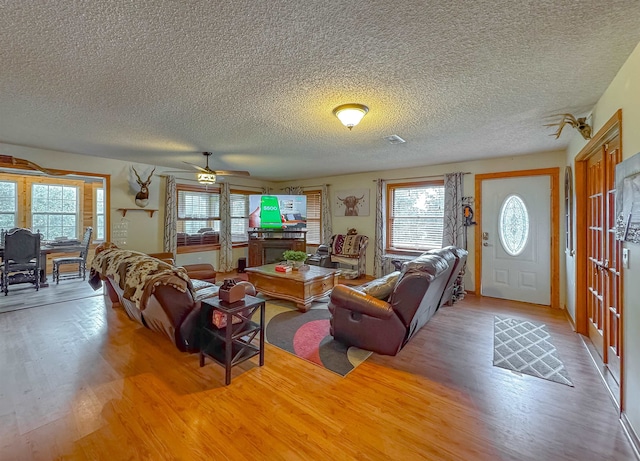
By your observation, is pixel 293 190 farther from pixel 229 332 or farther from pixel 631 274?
pixel 631 274

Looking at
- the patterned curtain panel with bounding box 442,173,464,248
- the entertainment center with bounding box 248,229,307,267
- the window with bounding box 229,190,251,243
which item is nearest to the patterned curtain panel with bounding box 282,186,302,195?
the window with bounding box 229,190,251,243

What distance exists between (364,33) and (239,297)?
6.91 feet

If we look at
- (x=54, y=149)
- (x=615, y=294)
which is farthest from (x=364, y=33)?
(x=54, y=149)

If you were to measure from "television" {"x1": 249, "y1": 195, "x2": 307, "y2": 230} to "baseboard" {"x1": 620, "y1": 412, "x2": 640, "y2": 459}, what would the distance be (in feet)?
18.8

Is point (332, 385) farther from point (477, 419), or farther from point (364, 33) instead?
point (364, 33)

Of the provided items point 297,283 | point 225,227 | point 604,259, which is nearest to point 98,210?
point 225,227

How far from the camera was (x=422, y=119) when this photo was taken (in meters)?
3.10

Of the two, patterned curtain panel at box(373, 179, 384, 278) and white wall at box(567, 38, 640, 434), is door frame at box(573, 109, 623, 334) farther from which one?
patterned curtain panel at box(373, 179, 384, 278)

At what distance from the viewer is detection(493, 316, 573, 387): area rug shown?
247cm

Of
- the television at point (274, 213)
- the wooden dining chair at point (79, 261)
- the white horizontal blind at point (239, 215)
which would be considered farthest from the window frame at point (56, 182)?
the television at point (274, 213)

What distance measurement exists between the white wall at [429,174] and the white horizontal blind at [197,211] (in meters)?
1.97

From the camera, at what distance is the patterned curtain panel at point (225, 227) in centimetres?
686

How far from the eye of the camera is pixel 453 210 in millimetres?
5184

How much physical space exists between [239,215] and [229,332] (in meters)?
5.46
